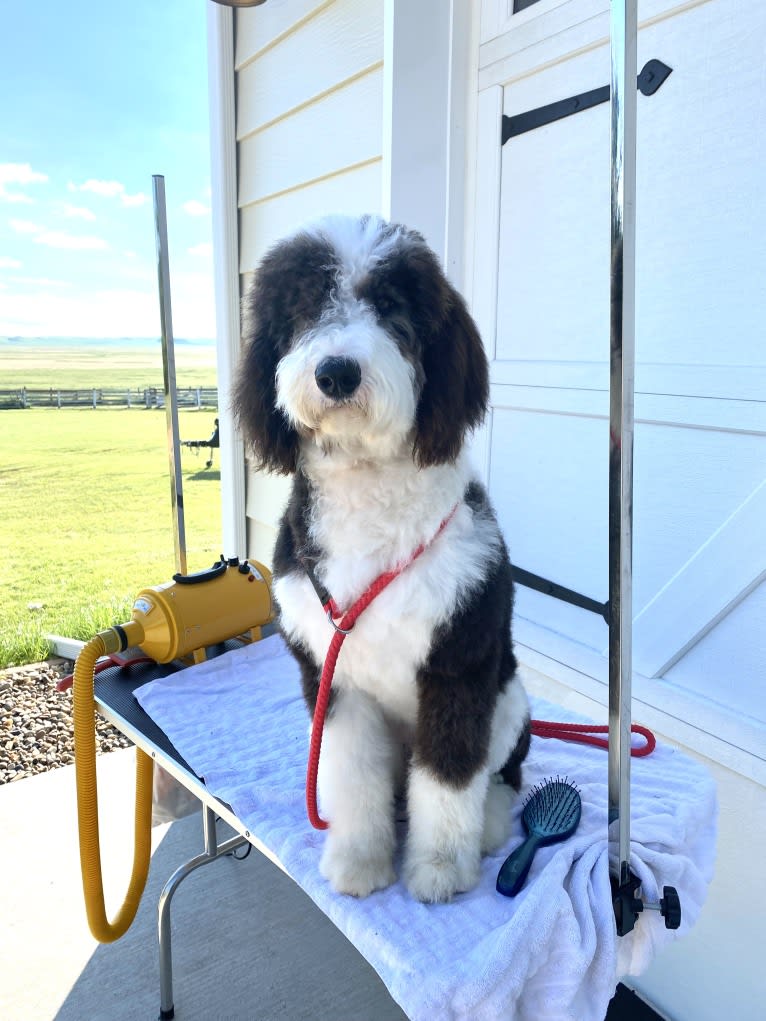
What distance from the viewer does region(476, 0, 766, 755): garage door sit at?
5.55ft

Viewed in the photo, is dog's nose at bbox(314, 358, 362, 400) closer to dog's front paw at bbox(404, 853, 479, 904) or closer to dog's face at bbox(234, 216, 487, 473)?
dog's face at bbox(234, 216, 487, 473)

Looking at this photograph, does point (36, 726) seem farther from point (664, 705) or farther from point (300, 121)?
point (300, 121)

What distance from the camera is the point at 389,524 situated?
1.21m

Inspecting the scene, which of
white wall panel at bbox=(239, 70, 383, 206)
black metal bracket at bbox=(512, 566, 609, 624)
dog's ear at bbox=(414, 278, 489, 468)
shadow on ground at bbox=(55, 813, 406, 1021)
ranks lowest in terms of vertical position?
shadow on ground at bbox=(55, 813, 406, 1021)

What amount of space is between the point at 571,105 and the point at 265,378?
1456 millimetres

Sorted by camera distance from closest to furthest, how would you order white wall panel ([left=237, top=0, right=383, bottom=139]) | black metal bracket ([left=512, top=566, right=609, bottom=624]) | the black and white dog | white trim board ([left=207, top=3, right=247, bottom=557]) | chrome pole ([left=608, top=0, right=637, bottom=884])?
1. chrome pole ([left=608, top=0, right=637, bottom=884])
2. the black and white dog
3. black metal bracket ([left=512, top=566, right=609, bottom=624])
4. white wall panel ([left=237, top=0, right=383, bottom=139])
5. white trim board ([left=207, top=3, right=247, bottom=557])

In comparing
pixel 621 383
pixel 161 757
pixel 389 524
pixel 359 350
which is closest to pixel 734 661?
pixel 389 524

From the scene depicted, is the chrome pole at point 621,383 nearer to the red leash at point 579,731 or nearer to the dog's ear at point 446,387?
the dog's ear at point 446,387

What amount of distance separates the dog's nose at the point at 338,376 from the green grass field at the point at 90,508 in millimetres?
3963

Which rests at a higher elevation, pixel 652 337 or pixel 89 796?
pixel 652 337

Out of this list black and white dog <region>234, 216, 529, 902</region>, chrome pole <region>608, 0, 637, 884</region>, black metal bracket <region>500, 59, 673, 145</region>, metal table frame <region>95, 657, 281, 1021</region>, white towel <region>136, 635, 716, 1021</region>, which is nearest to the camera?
chrome pole <region>608, 0, 637, 884</region>

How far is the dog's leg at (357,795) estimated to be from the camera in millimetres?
1223

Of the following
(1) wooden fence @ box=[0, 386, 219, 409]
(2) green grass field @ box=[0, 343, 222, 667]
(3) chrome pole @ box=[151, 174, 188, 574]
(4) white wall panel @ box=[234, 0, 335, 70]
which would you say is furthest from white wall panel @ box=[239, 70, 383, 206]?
(1) wooden fence @ box=[0, 386, 219, 409]

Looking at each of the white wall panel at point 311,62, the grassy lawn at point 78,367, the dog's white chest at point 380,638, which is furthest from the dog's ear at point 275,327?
the grassy lawn at point 78,367
